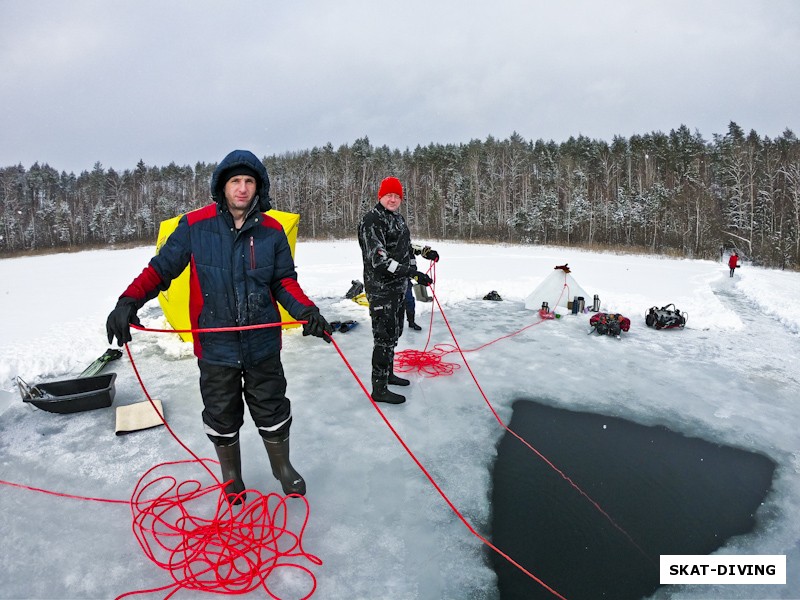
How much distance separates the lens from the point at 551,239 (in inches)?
1296

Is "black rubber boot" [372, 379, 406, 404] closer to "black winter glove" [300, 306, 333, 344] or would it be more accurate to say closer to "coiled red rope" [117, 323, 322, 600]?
"coiled red rope" [117, 323, 322, 600]

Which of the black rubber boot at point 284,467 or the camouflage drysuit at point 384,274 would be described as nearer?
the black rubber boot at point 284,467

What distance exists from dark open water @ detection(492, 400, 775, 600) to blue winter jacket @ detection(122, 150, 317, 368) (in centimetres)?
151

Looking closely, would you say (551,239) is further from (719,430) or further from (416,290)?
(719,430)

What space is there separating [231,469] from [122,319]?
3.18 feet

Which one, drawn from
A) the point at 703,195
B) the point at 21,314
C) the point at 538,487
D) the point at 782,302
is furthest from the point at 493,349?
the point at 703,195

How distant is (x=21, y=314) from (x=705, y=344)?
33.1 feet

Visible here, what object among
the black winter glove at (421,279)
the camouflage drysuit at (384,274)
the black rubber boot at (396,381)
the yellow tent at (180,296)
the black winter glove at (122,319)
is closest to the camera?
the black winter glove at (122,319)

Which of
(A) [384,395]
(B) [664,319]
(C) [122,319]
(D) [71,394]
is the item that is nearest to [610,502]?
(A) [384,395]

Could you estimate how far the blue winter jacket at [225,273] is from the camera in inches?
74.1

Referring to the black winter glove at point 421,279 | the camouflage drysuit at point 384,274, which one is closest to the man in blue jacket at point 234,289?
the camouflage drysuit at point 384,274

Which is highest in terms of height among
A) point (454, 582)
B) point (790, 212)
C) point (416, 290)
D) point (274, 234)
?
point (790, 212)

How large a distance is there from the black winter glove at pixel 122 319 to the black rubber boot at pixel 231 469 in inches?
29.9

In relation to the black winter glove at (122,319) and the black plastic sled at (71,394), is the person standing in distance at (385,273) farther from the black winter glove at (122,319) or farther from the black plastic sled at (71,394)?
the black plastic sled at (71,394)
